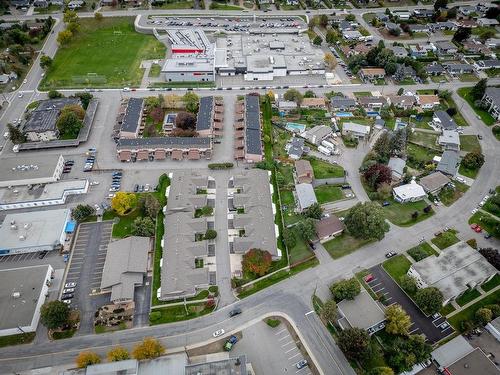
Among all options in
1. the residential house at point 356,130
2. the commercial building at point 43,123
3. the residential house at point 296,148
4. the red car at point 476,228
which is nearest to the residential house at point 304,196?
the residential house at point 296,148

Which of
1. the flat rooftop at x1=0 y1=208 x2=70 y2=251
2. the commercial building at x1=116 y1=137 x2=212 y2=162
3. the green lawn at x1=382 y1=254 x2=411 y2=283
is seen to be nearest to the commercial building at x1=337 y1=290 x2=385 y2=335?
the green lawn at x1=382 y1=254 x2=411 y2=283

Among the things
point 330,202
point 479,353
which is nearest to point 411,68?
point 330,202

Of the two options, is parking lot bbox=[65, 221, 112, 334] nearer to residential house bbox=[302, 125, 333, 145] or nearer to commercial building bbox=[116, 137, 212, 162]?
commercial building bbox=[116, 137, 212, 162]

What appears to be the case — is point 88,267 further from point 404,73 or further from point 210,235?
point 404,73

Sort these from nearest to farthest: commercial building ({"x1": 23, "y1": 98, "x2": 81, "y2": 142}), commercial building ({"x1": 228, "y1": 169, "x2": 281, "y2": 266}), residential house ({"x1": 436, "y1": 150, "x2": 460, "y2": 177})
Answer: commercial building ({"x1": 228, "y1": 169, "x2": 281, "y2": 266}) < residential house ({"x1": 436, "y1": 150, "x2": 460, "y2": 177}) < commercial building ({"x1": 23, "y1": 98, "x2": 81, "y2": 142})

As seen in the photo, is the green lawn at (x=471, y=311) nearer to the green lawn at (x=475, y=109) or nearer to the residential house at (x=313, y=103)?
the green lawn at (x=475, y=109)

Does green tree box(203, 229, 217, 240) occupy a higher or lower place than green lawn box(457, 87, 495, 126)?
lower
